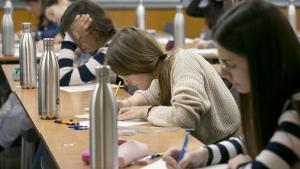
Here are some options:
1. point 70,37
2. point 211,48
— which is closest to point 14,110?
point 70,37

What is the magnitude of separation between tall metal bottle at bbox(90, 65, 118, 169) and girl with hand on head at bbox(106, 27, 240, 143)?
641 mm

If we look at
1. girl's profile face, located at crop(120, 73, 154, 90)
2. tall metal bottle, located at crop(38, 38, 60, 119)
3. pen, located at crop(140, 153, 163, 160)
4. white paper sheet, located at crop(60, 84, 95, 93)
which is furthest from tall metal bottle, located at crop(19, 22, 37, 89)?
pen, located at crop(140, 153, 163, 160)

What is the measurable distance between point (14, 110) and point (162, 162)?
2144mm

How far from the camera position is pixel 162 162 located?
75.7 inches

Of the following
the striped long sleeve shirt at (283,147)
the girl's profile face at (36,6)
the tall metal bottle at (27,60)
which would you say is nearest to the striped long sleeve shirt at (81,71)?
the tall metal bottle at (27,60)

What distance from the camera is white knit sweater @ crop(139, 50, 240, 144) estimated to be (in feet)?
7.93

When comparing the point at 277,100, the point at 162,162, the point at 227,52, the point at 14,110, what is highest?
the point at 227,52

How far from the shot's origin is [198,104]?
2420 millimetres

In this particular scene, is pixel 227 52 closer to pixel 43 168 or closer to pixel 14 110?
pixel 43 168

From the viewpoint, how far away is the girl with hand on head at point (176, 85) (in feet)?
7.96

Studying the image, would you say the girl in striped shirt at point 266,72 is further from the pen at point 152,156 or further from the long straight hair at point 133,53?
the long straight hair at point 133,53

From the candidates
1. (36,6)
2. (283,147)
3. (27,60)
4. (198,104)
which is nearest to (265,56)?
(283,147)

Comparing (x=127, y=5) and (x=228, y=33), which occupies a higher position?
(x=228, y=33)

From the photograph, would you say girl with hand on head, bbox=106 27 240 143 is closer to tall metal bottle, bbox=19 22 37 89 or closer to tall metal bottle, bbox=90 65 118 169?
tall metal bottle, bbox=90 65 118 169
